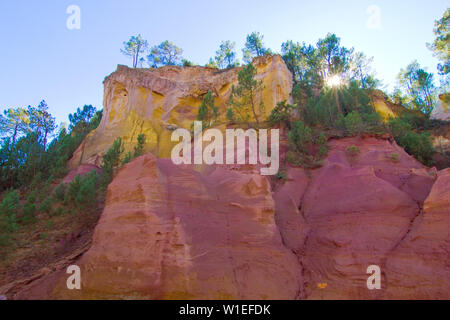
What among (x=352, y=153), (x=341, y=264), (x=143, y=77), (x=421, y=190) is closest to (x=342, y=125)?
(x=352, y=153)

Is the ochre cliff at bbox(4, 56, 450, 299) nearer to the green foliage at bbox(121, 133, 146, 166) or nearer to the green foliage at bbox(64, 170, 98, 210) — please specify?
the green foliage at bbox(64, 170, 98, 210)

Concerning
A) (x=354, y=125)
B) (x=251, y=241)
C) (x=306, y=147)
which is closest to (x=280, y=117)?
(x=306, y=147)

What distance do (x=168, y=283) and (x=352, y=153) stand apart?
13134mm

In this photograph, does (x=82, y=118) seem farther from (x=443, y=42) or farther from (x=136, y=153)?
(x=443, y=42)

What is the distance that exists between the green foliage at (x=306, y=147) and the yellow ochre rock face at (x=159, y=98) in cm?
936

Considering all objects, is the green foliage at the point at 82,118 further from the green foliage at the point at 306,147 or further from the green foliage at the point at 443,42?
the green foliage at the point at 443,42

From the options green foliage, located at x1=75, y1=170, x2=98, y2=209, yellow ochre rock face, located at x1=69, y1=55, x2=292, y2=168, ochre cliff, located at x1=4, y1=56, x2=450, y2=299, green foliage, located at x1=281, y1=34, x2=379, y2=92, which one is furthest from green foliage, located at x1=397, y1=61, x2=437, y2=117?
green foliage, located at x1=75, y1=170, x2=98, y2=209

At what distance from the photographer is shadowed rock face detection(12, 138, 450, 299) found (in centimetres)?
880

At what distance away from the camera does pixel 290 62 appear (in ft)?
116

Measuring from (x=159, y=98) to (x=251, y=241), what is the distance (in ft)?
87.1

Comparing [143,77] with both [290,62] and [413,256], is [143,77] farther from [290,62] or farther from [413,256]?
[413,256]

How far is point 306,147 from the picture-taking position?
18.6m

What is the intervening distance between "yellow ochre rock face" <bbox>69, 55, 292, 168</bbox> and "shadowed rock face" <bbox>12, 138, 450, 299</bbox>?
16.9 metres

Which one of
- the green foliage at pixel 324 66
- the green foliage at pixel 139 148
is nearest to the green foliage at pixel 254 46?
the green foliage at pixel 324 66
